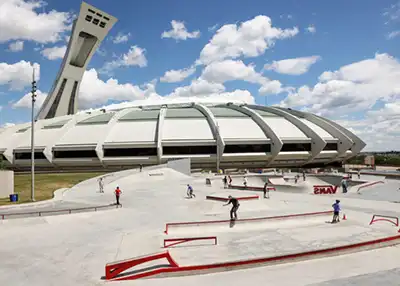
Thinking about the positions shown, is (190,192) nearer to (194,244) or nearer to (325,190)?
(194,244)

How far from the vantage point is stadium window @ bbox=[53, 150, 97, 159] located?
49.3 meters

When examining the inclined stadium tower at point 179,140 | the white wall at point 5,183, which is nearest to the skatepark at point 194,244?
the white wall at point 5,183

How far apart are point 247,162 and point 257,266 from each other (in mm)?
43084

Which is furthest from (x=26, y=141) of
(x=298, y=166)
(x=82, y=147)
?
(x=298, y=166)

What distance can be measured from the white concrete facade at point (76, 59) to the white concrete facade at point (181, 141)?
304 inches

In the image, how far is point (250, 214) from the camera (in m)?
18.5

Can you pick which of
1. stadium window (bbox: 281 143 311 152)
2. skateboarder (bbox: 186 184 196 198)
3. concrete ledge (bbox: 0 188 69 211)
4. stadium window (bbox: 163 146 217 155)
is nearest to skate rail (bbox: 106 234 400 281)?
concrete ledge (bbox: 0 188 69 211)

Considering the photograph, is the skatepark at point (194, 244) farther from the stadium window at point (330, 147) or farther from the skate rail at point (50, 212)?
the stadium window at point (330, 147)

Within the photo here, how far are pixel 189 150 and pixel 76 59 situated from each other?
3345 cm

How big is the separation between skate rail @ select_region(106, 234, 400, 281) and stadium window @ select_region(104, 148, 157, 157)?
39.7 m

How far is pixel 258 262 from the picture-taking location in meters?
9.92

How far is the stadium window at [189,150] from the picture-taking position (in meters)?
49.3

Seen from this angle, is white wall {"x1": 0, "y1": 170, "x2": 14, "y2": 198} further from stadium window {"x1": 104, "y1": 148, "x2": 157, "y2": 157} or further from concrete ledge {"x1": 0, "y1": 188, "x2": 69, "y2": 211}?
stadium window {"x1": 104, "y1": 148, "x2": 157, "y2": 157}

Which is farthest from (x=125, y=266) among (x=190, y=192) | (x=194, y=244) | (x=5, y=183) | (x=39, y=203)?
(x=5, y=183)
